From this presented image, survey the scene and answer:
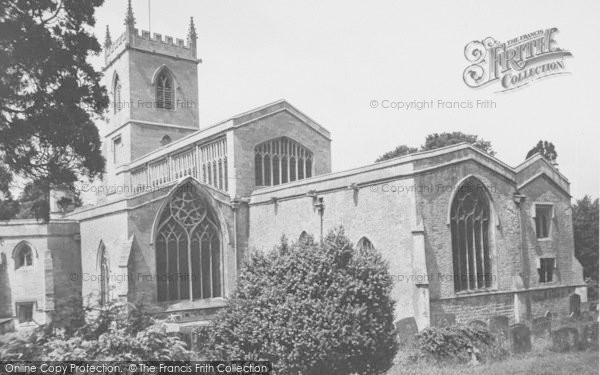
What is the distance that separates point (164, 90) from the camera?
39969 mm

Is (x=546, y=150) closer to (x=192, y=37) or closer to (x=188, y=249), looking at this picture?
(x=192, y=37)

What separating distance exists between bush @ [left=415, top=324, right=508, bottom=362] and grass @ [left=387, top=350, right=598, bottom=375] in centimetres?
62

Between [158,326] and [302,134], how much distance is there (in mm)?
23170

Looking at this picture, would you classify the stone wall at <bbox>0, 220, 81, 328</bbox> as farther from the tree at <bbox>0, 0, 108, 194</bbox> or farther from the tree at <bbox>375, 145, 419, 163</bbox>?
the tree at <bbox>375, 145, 419, 163</bbox>

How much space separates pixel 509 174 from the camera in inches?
919

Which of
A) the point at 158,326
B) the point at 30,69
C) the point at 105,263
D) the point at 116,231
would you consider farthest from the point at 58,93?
the point at 105,263

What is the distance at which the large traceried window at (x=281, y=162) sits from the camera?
29.5 meters

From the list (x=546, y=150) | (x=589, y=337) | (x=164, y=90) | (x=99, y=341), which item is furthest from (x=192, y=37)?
(x=99, y=341)

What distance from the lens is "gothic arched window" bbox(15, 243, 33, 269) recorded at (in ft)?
101

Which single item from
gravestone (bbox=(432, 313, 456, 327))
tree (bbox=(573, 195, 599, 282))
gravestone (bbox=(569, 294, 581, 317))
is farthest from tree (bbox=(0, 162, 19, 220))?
tree (bbox=(573, 195, 599, 282))

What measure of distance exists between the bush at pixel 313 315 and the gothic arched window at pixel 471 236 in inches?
263

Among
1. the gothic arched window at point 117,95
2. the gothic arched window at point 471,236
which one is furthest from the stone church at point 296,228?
the gothic arched window at point 117,95

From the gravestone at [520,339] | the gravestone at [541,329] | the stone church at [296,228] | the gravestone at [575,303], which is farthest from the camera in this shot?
the gravestone at [575,303]

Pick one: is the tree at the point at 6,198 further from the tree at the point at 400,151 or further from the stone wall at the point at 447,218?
the tree at the point at 400,151
